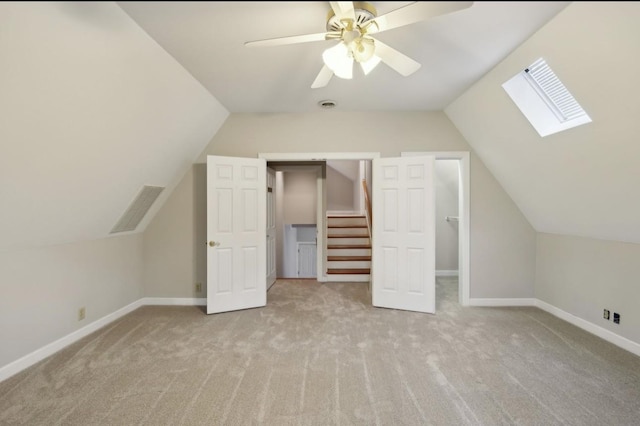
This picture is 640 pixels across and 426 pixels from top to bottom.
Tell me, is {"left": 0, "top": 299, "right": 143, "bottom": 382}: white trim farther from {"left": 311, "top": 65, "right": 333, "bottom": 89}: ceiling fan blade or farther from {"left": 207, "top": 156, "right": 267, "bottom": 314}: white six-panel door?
{"left": 311, "top": 65, "right": 333, "bottom": 89}: ceiling fan blade

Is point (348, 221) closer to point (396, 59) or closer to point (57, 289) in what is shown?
point (396, 59)

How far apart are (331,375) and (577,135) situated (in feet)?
8.86

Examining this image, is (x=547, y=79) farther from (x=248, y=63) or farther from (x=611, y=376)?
(x=248, y=63)

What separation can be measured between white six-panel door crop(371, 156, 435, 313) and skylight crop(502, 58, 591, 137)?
1065 millimetres

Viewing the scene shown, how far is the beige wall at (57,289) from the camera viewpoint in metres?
2.30

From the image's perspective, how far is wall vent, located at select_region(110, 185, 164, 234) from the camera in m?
3.34

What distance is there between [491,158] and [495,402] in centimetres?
265

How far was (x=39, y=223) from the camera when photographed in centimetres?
239

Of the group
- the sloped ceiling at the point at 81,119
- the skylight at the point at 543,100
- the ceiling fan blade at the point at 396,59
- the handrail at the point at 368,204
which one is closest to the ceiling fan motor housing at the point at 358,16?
the ceiling fan blade at the point at 396,59

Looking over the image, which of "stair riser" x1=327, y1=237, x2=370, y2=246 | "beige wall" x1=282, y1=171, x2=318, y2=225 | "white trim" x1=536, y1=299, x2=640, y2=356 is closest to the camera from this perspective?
"white trim" x1=536, y1=299, x2=640, y2=356

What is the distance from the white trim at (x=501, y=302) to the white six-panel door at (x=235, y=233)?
2.75 meters

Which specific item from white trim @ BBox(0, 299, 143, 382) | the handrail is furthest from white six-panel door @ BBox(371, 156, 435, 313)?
white trim @ BBox(0, 299, 143, 382)

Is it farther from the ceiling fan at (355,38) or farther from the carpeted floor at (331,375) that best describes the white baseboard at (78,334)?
the ceiling fan at (355,38)

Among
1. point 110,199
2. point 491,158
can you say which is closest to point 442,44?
point 491,158
